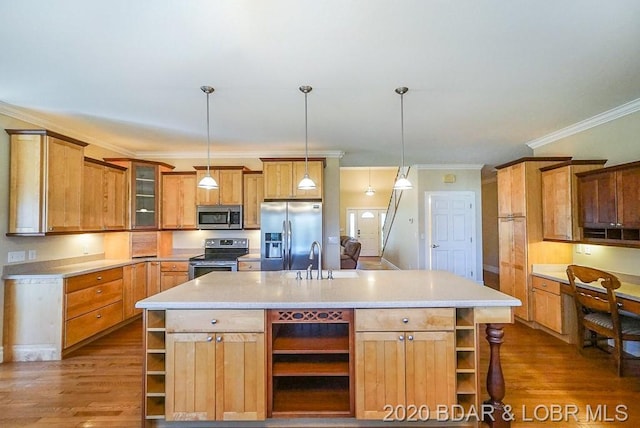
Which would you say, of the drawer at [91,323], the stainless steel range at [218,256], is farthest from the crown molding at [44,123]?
the drawer at [91,323]

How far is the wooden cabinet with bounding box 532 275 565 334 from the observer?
3885 millimetres

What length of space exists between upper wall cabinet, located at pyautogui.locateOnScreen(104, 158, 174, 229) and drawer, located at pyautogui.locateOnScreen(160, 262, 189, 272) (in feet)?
2.13

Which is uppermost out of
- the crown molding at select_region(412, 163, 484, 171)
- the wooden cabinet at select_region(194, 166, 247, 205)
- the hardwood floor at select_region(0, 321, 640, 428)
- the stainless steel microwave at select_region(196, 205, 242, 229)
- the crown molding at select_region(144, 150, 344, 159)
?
the crown molding at select_region(144, 150, 344, 159)

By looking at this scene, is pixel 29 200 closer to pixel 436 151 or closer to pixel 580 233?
pixel 436 151

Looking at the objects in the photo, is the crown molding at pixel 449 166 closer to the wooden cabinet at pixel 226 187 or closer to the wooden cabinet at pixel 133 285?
the wooden cabinet at pixel 226 187

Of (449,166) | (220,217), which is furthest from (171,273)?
(449,166)

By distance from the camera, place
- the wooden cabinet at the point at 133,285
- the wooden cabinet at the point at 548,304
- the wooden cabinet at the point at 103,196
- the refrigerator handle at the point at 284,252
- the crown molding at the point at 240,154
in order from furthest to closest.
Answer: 1. the crown molding at the point at 240,154
2. the refrigerator handle at the point at 284,252
3. the wooden cabinet at the point at 133,285
4. the wooden cabinet at the point at 103,196
5. the wooden cabinet at the point at 548,304

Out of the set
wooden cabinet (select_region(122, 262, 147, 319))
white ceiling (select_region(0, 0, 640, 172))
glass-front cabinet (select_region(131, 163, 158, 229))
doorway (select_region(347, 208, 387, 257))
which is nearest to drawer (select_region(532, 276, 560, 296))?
white ceiling (select_region(0, 0, 640, 172))

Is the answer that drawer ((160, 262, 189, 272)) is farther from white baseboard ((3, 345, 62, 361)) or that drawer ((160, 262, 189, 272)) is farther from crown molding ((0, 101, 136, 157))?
crown molding ((0, 101, 136, 157))

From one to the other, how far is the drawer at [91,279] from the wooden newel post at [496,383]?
13.2 ft

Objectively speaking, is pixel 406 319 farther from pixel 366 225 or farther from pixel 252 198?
pixel 366 225

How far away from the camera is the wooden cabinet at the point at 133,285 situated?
4531mm

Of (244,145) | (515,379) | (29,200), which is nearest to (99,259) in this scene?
(29,200)

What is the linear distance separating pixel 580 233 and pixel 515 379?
2.01 metres
